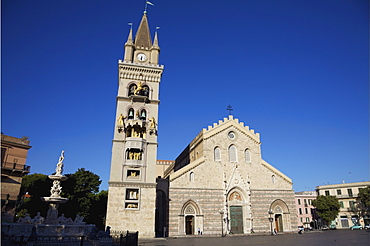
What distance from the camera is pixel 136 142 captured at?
33344mm

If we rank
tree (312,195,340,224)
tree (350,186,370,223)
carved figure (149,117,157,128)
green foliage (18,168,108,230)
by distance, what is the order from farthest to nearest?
tree (350,186,370,223) < tree (312,195,340,224) < green foliage (18,168,108,230) < carved figure (149,117,157,128)

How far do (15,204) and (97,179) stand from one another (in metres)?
13.7

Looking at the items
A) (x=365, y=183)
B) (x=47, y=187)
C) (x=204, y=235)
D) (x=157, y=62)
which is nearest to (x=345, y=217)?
(x=365, y=183)

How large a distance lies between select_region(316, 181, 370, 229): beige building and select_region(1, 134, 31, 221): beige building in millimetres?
59685

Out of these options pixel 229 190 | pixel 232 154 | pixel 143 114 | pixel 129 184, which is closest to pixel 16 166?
pixel 129 184

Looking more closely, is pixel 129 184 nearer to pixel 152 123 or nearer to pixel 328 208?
pixel 152 123

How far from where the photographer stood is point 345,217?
55.2m

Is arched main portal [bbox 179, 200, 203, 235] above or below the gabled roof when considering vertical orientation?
below

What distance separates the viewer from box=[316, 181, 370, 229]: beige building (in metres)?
53.9

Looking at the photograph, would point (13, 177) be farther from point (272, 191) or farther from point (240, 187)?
point (272, 191)

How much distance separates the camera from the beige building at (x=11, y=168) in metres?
34.3

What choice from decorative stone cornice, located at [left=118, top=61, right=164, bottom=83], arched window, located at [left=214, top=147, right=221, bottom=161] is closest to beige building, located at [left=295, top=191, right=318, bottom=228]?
arched window, located at [left=214, top=147, right=221, bottom=161]

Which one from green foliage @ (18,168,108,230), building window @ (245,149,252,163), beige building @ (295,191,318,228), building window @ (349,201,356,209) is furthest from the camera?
beige building @ (295,191,318,228)

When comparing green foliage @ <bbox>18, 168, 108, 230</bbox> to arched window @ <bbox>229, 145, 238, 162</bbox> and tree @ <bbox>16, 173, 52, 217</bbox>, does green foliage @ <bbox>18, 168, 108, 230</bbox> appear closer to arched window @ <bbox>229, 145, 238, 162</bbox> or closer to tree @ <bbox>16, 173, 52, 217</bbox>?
tree @ <bbox>16, 173, 52, 217</bbox>
